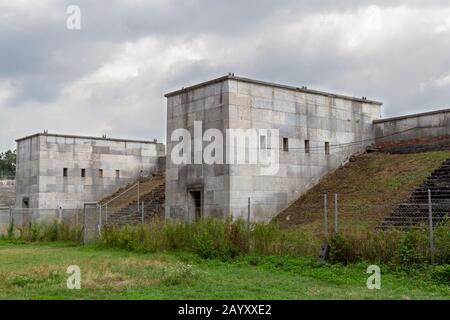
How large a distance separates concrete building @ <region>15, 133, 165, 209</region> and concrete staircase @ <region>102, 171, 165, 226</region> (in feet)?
6.45

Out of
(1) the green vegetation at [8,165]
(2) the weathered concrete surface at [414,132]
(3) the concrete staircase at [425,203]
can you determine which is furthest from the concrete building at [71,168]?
(1) the green vegetation at [8,165]

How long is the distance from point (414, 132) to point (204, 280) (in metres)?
18.7

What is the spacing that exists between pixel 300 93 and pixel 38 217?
19310 millimetres

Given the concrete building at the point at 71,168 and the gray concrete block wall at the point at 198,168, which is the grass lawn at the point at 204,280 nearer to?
the gray concrete block wall at the point at 198,168

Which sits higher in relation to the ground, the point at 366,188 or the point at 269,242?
the point at 366,188

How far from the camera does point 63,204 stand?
37.7 m

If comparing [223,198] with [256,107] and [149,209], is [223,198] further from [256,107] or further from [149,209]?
[149,209]

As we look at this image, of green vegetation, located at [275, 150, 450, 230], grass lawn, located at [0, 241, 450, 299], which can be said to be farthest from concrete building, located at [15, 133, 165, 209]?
grass lawn, located at [0, 241, 450, 299]

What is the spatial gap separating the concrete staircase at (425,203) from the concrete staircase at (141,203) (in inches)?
514

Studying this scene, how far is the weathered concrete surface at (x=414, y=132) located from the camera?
26.5 m

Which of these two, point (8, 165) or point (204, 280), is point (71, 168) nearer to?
point (204, 280)

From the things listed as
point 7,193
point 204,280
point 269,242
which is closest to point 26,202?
point 7,193

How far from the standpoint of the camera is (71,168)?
125ft
